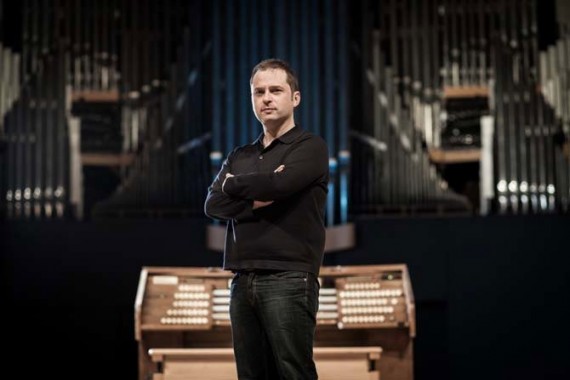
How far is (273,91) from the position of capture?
96.3 inches

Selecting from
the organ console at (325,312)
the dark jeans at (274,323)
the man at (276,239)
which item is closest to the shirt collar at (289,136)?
the man at (276,239)

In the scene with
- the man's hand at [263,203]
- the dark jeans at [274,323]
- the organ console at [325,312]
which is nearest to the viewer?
the dark jeans at [274,323]

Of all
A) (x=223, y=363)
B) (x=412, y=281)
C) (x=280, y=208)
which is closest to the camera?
(x=280, y=208)

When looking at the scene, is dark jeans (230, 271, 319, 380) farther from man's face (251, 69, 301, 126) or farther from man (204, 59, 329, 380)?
man's face (251, 69, 301, 126)

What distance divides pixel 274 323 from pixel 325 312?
1.90 m

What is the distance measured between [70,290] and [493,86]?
9.23 ft

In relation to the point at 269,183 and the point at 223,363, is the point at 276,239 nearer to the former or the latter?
the point at 269,183

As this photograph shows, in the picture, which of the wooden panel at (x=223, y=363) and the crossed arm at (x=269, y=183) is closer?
the crossed arm at (x=269, y=183)

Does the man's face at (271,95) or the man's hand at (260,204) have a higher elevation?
the man's face at (271,95)

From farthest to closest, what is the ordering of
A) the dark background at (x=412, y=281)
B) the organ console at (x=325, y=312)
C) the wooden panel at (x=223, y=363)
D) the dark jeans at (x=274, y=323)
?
1. the dark background at (x=412, y=281)
2. the organ console at (x=325, y=312)
3. the wooden panel at (x=223, y=363)
4. the dark jeans at (x=274, y=323)

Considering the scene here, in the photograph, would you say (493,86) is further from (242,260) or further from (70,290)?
(242,260)

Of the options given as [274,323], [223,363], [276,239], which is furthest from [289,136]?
[223,363]

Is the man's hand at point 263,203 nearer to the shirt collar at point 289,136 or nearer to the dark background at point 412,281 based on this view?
the shirt collar at point 289,136

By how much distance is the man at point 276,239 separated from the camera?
2318 millimetres
